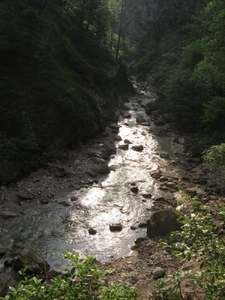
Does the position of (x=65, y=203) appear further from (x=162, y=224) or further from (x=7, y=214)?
(x=162, y=224)

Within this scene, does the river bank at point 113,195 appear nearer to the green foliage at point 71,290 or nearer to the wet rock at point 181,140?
the wet rock at point 181,140

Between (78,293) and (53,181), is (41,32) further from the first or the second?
(78,293)

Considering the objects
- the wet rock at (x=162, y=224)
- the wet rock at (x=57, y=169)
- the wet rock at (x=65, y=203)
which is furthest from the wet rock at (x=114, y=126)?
the wet rock at (x=162, y=224)

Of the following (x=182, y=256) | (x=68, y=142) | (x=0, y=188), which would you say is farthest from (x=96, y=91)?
(x=182, y=256)

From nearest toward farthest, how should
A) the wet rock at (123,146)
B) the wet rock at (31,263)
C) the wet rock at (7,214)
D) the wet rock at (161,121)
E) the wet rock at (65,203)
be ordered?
the wet rock at (31,263), the wet rock at (7,214), the wet rock at (65,203), the wet rock at (123,146), the wet rock at (161,121)

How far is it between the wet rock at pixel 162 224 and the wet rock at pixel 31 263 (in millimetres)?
5417

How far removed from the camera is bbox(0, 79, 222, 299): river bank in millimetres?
12438

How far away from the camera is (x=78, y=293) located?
438 cm

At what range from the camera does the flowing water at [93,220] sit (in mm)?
13125

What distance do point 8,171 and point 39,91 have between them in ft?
27.1

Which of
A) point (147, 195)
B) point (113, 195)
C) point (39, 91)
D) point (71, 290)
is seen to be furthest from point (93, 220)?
point (39, 91)

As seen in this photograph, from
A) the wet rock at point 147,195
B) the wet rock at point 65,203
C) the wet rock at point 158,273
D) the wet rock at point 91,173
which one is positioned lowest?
the wet rock at point 65,203

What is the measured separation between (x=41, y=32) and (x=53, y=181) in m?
17.9

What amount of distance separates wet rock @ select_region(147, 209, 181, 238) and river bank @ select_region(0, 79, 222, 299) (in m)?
0.41
